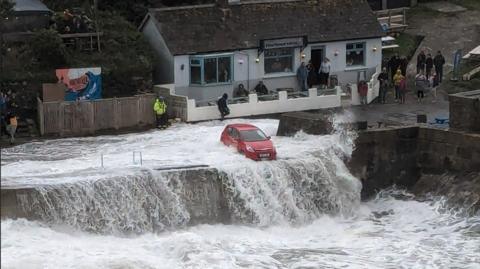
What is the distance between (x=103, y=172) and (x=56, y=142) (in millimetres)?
6485

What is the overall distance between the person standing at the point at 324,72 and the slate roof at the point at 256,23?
1105 mm

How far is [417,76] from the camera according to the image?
48875 mm

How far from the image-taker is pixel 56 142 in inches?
1583

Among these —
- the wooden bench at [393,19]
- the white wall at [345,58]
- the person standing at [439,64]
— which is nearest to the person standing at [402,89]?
the person standing at [439,64]

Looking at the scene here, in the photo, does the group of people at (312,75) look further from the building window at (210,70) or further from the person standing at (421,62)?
the person standing at (421,62)

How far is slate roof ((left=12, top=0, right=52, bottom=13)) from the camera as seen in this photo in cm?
4531

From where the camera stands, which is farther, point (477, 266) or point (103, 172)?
point (103, 172)

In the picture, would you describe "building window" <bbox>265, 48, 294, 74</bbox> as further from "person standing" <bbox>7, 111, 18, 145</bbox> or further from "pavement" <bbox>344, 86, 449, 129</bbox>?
"person standing" <bbox>7, 111, 18, 145</bbox>

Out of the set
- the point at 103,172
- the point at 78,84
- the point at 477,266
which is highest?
the point at 78,84

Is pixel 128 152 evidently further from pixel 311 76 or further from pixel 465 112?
pixel 311 76

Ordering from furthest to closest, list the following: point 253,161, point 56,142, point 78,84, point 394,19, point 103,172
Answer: point 394,19 < point 78,84 < point 56,142 < point 253,161 < point 103,172

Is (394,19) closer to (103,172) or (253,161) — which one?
(253,161)

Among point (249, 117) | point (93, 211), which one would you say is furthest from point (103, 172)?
point (249, 117)

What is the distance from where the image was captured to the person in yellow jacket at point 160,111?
42.5 metres
